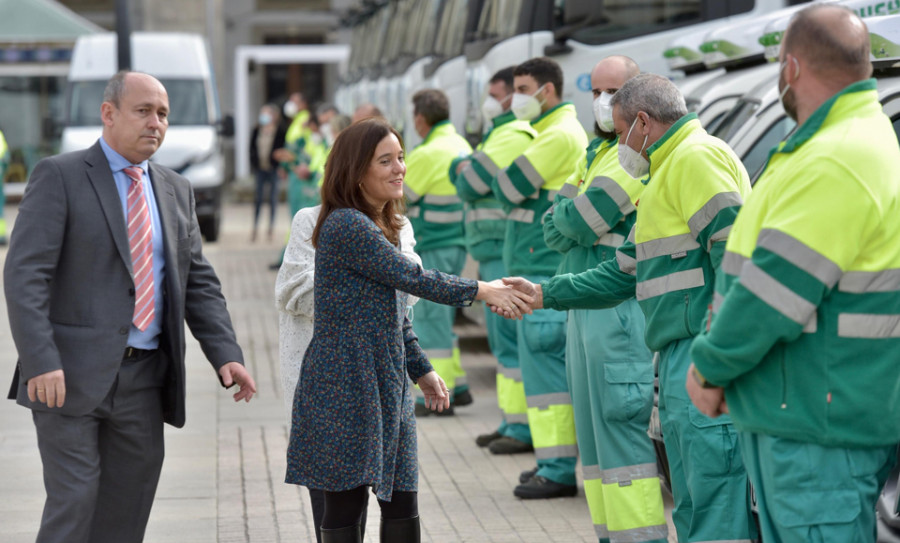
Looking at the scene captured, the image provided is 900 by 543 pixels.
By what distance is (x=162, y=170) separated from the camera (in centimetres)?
479

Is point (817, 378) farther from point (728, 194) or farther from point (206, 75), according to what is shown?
point (206, 75)

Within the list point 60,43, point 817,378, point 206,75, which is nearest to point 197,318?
point 817,378

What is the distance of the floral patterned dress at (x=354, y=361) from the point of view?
430 cm

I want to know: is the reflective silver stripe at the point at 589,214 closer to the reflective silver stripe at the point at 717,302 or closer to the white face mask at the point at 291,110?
the reflective silver stripe at the point at 717,302

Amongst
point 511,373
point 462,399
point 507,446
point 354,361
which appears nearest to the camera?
point 354,361

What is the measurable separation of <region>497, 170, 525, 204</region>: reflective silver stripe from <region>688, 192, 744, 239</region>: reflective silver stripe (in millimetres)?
2687

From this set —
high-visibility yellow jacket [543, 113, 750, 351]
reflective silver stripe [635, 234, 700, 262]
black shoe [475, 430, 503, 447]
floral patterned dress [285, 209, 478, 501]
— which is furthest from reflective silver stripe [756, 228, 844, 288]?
black shoe [475, 430, 503, 447]

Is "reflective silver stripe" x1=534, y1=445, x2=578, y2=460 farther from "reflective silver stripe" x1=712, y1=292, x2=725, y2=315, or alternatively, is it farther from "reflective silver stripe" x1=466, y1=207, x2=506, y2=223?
"reflective silver stripe" x1=712, y1=292, x2=725, y2=315

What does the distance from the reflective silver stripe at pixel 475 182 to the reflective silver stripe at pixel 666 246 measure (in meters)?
3.25

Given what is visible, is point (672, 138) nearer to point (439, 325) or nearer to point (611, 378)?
point (611, 378)

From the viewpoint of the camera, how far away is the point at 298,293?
202 inches

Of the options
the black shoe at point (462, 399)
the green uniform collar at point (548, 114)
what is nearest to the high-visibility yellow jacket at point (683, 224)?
the green uniform collar at point (548, 114)

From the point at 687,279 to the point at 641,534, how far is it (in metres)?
1.19

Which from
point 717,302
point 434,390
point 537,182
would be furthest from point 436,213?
point 717,302
